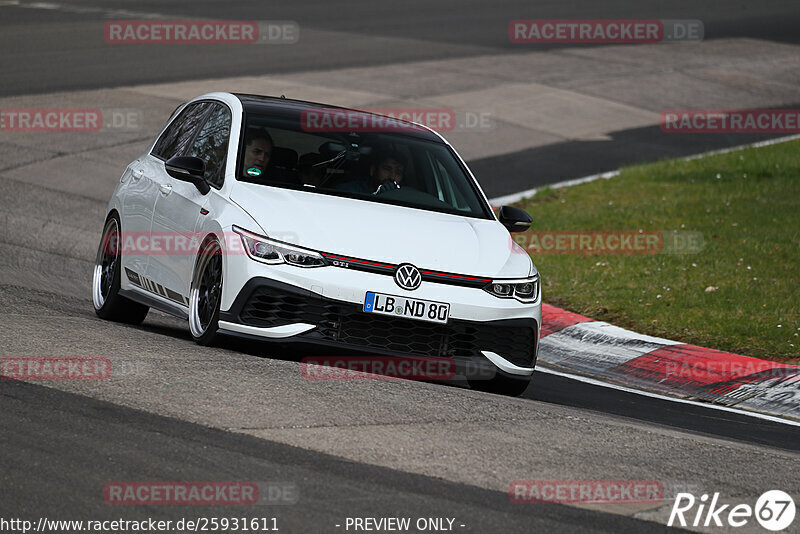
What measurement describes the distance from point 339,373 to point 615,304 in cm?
460

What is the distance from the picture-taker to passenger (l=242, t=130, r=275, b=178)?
857 cm

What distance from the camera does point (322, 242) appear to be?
7.69 metres

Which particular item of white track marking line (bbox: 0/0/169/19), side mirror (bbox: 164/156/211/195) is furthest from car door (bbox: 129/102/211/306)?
white track marking line (bbox: 0/0/169/19)

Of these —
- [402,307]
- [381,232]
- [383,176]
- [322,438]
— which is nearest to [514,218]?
[383,176]

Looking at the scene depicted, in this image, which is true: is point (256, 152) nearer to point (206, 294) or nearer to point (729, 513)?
point (206, 294)

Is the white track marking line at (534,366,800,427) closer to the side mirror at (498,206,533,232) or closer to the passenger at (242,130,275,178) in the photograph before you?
the side mirror at (498,206,533,232)

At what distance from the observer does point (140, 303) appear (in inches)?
367

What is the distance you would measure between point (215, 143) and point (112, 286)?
4.66 feet

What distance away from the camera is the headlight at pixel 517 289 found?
792cm

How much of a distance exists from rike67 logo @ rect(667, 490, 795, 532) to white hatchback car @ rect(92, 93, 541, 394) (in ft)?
7.66

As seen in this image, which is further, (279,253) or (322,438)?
(279,253)

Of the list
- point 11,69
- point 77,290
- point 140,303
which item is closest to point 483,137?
point 11,69

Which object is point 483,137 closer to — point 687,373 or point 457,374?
point 687,373

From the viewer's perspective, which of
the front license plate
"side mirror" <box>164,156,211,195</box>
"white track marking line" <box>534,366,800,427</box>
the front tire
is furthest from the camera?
"white track marking line" <box>534,366,800,427</box>
